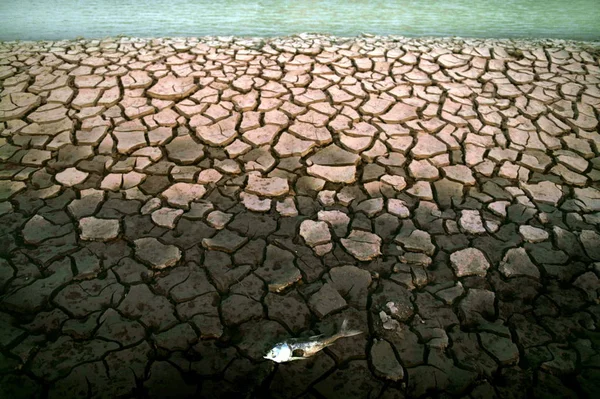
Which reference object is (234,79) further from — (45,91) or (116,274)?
(116,274)

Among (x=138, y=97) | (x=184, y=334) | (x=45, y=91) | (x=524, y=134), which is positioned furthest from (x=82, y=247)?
(x=524, y=134)

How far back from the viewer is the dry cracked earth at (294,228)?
1756mm

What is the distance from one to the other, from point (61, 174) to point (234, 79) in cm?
Result: 192

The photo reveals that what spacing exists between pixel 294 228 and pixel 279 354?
0.89 metres

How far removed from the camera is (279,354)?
176cm

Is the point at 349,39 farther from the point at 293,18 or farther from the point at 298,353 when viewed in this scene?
the point at 298,353

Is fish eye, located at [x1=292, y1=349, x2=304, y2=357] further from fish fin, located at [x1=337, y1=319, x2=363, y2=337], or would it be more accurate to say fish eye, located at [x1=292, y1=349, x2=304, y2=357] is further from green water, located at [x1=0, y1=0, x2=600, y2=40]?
green water, located at [x1=0, y1=0, x2=600, y2=40]

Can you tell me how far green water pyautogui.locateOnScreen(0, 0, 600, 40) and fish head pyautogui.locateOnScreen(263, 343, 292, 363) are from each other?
5.05m

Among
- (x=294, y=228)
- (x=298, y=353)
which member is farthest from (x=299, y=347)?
(x=294, y=228)

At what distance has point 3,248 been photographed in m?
2.27

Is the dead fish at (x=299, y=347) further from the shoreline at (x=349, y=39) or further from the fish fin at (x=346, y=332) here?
the shoreline at (x=349, y=39)

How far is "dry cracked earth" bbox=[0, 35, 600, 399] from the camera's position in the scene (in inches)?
69.1

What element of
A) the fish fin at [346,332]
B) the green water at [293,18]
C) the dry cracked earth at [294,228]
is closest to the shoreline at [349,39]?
the green water at [293,18]

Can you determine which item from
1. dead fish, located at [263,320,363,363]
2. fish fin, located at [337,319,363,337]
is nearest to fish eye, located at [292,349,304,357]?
dead fish, located at [263,320,363,363]
